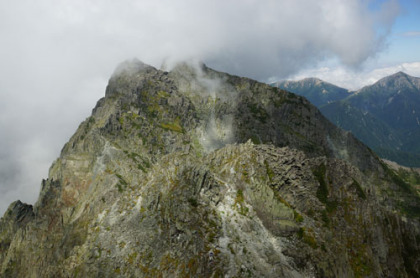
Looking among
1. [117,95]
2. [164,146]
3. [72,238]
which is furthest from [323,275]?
[117,95]

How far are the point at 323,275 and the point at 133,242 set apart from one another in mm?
38616

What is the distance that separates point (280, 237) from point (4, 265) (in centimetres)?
12137

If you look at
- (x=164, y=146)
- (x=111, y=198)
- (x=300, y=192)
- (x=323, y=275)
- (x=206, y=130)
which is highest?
(x=206, y=130)

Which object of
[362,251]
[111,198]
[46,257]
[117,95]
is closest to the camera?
[362,251]

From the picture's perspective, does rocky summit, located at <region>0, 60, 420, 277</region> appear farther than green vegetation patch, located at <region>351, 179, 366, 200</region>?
No

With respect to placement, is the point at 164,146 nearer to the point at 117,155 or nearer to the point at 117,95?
the point at 117,155

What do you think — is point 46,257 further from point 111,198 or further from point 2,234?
point 2,234

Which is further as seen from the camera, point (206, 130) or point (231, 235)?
point (206, 130)

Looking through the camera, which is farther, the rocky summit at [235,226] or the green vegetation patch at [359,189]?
the green vegetation patch at [359,189]

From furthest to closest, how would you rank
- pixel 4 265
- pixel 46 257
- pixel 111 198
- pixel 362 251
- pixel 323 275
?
1. pixel 4 265
2. pixel 46 257
3. pixel 111 198
4. pixel 362 251
5. pixel 323 275

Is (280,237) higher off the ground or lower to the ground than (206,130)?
lower

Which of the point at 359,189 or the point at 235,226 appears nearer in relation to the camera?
the point at 235,226

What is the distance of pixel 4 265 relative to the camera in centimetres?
11569

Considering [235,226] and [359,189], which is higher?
[359,189]
